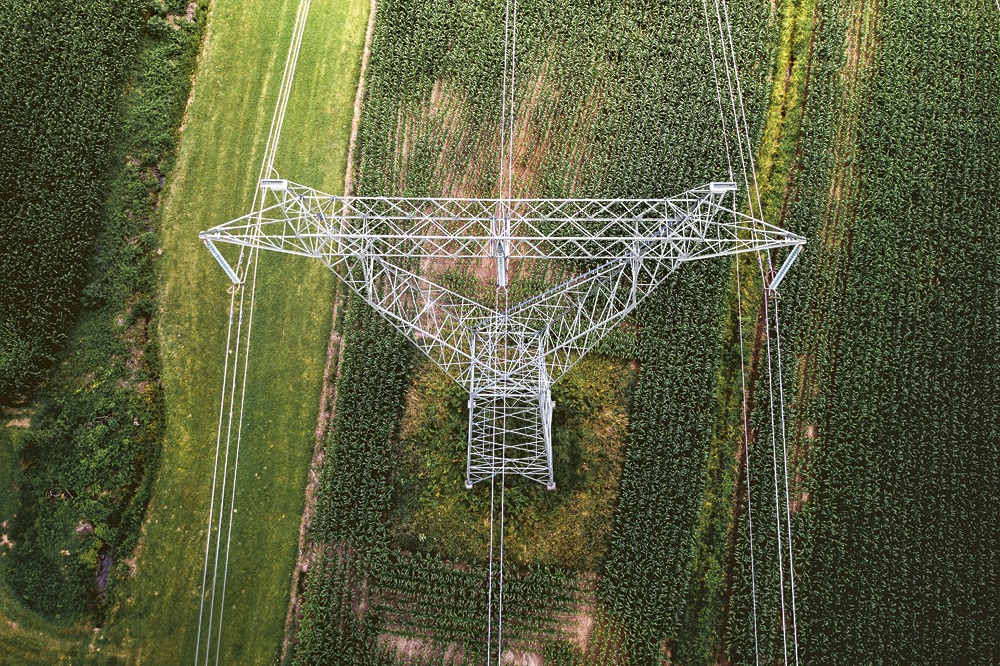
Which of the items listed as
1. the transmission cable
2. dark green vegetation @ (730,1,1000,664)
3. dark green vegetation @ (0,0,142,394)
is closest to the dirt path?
the transmission cable

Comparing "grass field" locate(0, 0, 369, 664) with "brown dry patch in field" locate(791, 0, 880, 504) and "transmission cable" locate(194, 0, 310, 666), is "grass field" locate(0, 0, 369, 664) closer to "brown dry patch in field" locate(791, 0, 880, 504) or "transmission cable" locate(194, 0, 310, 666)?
"transmission cable" locate(194, 0, 310, 666)

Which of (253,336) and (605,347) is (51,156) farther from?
(605,347)

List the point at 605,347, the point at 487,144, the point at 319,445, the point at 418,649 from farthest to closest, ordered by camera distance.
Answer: the point at 487,144 → the point at 605,347 → the point at 319,445 → the point at 418,649

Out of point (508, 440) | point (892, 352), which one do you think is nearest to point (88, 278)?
point (508, 440)

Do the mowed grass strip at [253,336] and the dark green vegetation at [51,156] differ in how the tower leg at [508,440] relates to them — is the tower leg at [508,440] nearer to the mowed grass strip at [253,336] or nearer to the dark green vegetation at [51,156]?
the mowed grass strip at [253,336]

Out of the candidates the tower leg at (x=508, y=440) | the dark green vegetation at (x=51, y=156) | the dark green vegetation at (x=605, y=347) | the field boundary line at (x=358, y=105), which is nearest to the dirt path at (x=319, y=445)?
the field boundary line at (x=358, y=105)

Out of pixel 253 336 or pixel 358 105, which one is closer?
pixel 253 336
